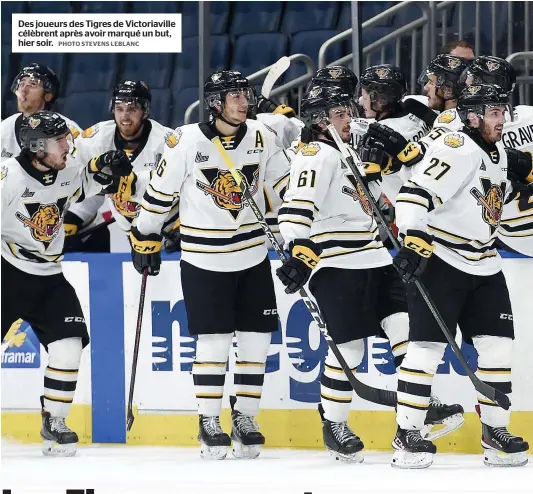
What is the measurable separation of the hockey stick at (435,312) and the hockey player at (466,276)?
0.04m

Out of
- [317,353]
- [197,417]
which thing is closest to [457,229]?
[317,353]

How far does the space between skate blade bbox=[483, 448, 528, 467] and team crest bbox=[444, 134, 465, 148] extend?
976 mm

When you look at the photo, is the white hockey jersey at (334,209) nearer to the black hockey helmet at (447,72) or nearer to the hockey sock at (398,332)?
the hockey sock at (398,332)

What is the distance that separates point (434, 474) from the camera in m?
4.51

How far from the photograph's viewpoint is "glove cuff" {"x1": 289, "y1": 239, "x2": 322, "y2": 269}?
4555 mm

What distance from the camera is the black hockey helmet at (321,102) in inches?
186

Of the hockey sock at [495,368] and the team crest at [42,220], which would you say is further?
the team crest at [42,220]

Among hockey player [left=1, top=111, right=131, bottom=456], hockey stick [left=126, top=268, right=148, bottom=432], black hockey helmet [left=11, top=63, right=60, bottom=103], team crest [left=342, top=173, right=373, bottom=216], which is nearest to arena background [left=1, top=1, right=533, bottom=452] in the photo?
hockey stick [left=126, top=268, right=148, bottom=432]

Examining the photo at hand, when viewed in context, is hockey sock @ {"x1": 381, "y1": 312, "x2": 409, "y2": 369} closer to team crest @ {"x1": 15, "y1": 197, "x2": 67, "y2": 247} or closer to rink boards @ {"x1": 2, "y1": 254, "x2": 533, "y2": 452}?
rink boards @ {"x1": 2, "y1": 254, "x2": 533, "y2": 452}

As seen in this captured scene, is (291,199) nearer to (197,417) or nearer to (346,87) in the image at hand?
(346,87)

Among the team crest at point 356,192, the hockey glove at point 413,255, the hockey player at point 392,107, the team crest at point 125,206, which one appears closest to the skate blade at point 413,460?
the hockey glove at point 413,255

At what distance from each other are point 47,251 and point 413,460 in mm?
1446

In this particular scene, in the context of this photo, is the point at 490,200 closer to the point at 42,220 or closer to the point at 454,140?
the point at 454,140

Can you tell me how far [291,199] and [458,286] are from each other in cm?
59
